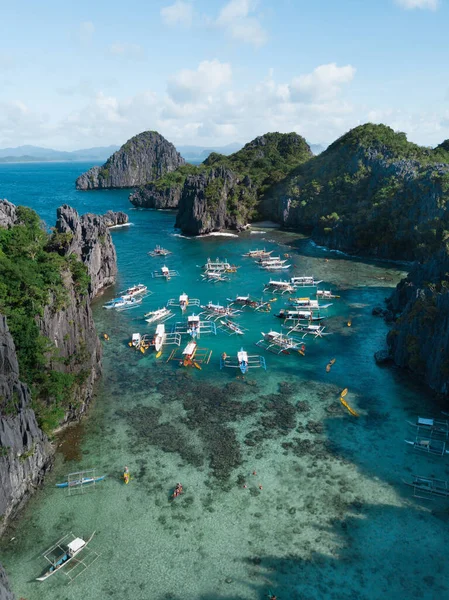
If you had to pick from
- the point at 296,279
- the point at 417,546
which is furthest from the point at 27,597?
the point at 296,279

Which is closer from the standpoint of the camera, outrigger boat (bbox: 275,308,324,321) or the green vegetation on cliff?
the green vegetation on cliff

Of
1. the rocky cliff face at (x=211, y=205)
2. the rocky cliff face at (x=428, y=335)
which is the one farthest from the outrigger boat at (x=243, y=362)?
the rocky cliff face at (x=211, y=205)

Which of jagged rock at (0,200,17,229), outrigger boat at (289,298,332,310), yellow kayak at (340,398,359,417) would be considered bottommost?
yellow kayak at (340,398,359,417)

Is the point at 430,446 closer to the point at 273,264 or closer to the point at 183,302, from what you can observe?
the point at 183,302

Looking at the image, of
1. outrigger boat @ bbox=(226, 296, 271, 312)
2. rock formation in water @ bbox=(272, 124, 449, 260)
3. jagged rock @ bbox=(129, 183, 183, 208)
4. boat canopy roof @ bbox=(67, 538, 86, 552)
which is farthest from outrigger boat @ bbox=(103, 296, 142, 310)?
jagged rock @ bbox=(129, 183, 183, 208)

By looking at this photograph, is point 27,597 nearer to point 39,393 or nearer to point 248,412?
point 39,393

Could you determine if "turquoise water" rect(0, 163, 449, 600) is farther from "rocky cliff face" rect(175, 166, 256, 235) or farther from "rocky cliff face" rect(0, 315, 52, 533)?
"rocky cliff face" rect(175, 166, 256, 235)
